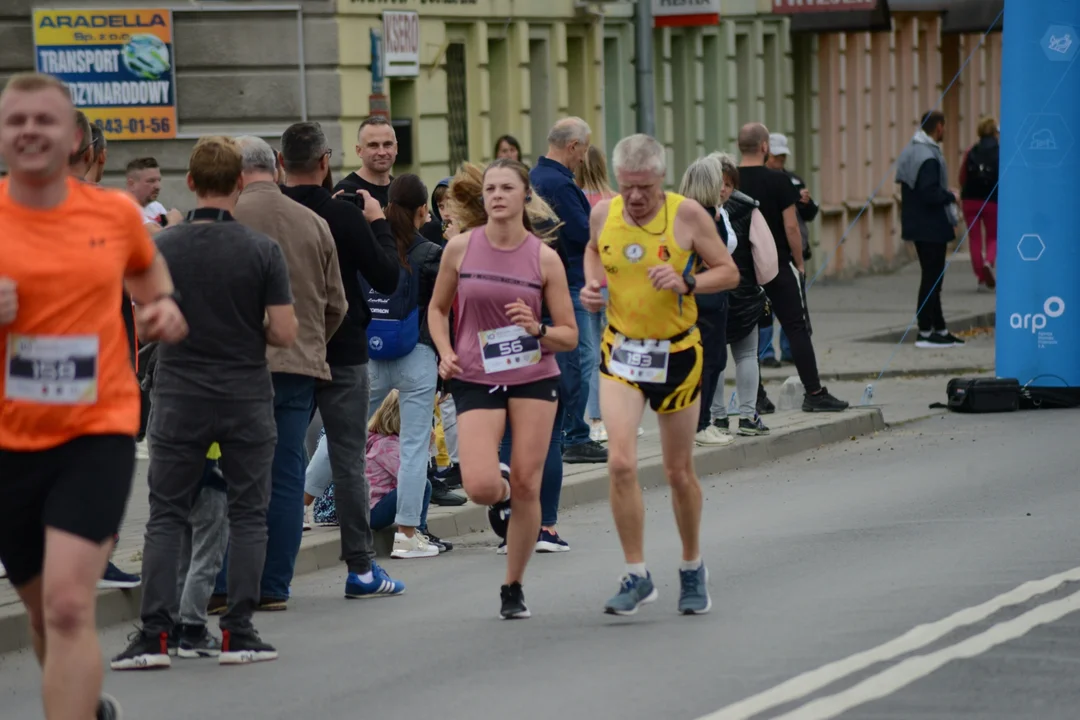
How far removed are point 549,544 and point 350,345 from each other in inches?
70.0

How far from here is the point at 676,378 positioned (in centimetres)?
862

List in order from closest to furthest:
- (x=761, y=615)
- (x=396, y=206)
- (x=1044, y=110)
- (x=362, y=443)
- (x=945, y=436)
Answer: (x=761, y=615) → (x=362, y=443) → (x=396, y=206) → (x=945, y=436) → (x=1044, y=110)

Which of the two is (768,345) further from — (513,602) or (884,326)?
(513,602)

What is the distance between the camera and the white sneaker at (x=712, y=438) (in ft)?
45.4

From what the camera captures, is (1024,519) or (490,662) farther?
(1024,519)

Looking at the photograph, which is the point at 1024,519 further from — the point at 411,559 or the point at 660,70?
the point at 660,70

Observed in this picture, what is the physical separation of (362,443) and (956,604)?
8.48 ft

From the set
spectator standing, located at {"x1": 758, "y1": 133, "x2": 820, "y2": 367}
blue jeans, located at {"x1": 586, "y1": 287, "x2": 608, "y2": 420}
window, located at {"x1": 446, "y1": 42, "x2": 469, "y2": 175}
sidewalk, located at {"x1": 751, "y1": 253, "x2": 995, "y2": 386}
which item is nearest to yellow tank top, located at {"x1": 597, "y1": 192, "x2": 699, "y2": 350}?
blue jeans, located at {"x1": 586, "y1": 287, "x2": 608, "y2": 420}

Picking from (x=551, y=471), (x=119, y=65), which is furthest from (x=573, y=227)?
(x=119, y=65)

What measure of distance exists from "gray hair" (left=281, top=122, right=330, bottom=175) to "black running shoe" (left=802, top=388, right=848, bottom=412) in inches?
276

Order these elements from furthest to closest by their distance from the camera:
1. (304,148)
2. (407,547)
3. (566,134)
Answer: (566,134)
(407,547)
(304,148)

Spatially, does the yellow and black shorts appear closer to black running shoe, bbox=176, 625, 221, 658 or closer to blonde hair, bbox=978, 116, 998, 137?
black running shoe, bbox=176, 625, 221, 658

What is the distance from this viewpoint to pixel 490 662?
7.84 meters

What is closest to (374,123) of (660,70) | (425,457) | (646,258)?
(425,457)
